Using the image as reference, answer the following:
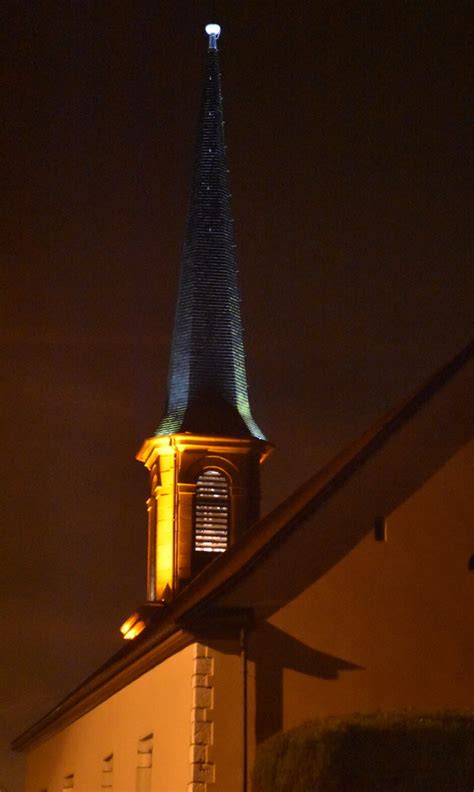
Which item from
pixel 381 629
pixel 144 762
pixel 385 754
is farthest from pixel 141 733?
pixel 385 754

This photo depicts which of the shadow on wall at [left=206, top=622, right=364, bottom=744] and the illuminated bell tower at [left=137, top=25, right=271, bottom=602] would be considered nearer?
the shadow on wall at [left=206, top=622, right=364, bottom=744]

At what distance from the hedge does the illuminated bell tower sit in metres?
21.7

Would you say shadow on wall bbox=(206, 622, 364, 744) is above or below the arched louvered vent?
below

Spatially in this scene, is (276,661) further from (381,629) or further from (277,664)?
(381,629)

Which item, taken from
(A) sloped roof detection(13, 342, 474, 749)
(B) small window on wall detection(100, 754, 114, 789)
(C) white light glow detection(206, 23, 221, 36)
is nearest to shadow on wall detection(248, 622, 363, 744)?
(A) sloped roof detection(13, 342, 474, 749)

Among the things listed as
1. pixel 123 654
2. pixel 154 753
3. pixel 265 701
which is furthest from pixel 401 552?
pixel 123 654

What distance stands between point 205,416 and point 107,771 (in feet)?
46.9

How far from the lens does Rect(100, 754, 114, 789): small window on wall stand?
2297 centimetres

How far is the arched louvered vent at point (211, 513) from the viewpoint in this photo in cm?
3528

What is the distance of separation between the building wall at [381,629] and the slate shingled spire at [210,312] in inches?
740

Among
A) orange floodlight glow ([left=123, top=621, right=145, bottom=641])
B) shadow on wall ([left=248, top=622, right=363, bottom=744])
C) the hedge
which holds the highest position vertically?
orange floodlight glow ([left=123, top=621, right=145, bottom=641])

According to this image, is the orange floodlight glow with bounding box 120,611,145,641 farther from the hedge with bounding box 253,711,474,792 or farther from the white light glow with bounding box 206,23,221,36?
the hedge with bounding box 253,711,474,792

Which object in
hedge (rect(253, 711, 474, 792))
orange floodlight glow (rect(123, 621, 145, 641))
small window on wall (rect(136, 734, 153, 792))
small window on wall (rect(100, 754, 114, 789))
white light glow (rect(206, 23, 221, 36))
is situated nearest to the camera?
hedge (rect(253, 711, 474, 792))

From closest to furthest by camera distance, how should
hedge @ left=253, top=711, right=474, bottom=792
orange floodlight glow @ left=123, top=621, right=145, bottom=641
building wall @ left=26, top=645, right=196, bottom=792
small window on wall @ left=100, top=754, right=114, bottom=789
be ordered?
hedge @ left=253, top=711, right=474, bottom=792 < building wall @ left=26, top=645, right=196, bottom=792 < small window on wall @ left=100, top=754, right=114, bottom=789 < orange floodlight glow @ left=123, top=621, right=145, bottom=641
